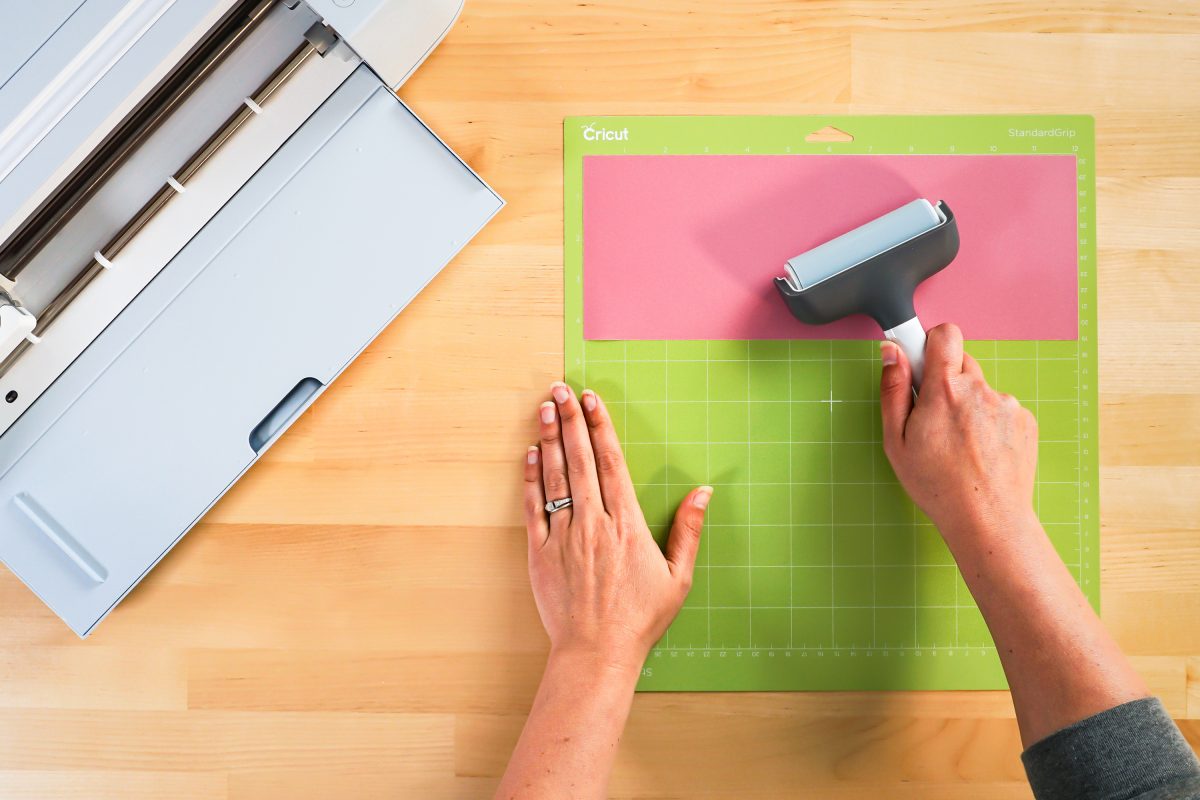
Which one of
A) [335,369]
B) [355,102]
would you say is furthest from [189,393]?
[355,102]

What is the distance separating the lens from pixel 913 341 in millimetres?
721

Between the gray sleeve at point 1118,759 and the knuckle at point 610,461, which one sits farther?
the knuckle at point 610,461

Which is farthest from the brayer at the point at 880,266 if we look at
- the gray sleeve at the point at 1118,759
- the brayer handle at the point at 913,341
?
the gray sleeve at the point at 1118,759

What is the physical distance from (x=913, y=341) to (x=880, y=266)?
0.09 meters

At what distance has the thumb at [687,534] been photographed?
2.41 ft

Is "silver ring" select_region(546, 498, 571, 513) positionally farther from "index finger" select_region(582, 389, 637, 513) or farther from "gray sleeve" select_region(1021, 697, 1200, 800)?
"gray sleeve" select_region(1021, 697, 1200, 800)

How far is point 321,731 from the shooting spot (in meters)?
0.75

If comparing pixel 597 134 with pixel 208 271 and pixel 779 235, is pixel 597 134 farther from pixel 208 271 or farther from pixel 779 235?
pixel 208 271

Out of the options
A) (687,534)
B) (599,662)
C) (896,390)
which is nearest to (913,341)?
(896,390)

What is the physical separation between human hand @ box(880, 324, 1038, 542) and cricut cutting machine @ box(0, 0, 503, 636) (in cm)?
44

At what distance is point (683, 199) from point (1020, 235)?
1.12 ft

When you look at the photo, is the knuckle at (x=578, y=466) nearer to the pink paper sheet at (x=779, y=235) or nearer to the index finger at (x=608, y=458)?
the index finger at (x=608, y=458)

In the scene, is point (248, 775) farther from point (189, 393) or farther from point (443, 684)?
point (189, 393)

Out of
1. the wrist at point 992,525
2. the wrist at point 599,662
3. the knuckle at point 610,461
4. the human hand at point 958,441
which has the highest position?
the human hand at point 958,441
